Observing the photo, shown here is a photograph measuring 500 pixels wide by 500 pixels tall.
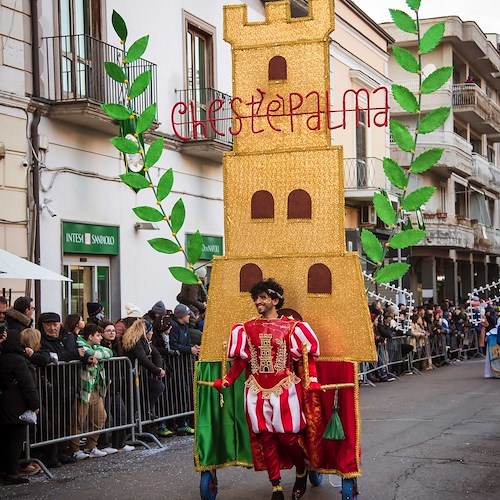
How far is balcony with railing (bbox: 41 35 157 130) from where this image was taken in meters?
15.5

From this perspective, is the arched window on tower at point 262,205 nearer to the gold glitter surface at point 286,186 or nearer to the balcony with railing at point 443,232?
the gold glitter surface at point 286,186

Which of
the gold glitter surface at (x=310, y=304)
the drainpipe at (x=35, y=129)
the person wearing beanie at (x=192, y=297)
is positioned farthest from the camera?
the person wearing beanie at (x=192, y=297)

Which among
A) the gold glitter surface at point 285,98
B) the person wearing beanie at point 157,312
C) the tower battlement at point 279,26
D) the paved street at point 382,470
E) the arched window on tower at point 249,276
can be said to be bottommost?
the paved street at point 382,470

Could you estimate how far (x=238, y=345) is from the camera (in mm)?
7848

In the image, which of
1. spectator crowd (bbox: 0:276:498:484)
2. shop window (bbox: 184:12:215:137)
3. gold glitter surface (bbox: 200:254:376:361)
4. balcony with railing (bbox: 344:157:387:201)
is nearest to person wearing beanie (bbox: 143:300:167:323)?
spectator crowd (bbox: 0:276:498:484)

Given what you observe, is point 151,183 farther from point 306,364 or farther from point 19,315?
point 19,315

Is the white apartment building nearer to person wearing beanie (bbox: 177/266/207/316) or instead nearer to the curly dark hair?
person wearing beanie (bbox: 177/266/207/316)

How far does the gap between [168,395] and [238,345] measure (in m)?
4.81

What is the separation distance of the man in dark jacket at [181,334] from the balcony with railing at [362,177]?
47.3ft

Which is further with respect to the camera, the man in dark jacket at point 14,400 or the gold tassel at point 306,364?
the man in dark jacket at point 14,400

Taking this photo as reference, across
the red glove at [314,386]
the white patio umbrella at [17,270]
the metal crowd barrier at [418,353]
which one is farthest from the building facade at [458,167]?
the red glove at [314,386]

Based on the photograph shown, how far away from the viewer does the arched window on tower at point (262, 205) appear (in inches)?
330

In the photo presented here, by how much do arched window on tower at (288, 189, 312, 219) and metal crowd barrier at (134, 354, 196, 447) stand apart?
412 cm

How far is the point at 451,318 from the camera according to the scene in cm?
2786
